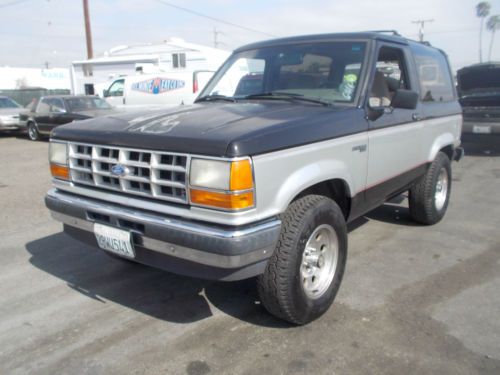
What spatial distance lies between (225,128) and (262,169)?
0.36 metres

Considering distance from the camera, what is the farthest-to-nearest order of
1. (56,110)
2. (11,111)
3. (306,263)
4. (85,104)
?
(11,111) < (56,110) < (85,104) < (306,263)

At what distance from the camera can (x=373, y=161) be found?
3.79 metres

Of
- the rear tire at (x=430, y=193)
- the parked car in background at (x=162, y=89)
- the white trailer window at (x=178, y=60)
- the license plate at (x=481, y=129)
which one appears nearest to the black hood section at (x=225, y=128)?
the rear tire at (x=430, y=193)

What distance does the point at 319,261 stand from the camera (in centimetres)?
330

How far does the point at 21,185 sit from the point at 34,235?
10.3 ft

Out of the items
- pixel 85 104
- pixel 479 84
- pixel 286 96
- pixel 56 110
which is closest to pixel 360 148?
pixel 286 96

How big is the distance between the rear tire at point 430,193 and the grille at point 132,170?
3.21m

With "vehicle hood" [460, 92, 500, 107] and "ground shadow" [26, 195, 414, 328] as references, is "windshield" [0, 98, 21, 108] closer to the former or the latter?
"ground shadow" [26, 195, 414, 328]

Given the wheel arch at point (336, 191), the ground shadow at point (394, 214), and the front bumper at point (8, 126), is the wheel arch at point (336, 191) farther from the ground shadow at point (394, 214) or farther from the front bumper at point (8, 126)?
the front bumper at point (8, 126)

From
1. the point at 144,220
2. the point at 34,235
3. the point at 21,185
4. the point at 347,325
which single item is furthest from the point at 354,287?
the point at 21,185

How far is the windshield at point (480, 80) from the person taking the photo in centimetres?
1049

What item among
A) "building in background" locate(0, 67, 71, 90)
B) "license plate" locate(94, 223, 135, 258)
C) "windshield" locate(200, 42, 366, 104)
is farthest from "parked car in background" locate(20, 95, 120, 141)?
"building in background" locate(0, 67, 71, 90)

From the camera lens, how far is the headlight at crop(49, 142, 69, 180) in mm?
3403

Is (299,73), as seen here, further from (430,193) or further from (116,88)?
(116,88)
